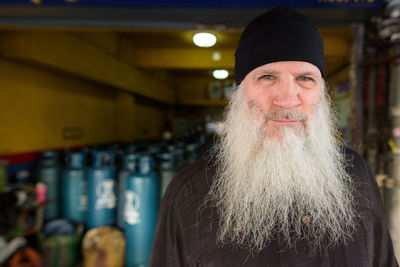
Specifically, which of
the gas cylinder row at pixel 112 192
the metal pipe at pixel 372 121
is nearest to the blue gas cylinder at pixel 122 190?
the gas cylinder row at pixel 112 192

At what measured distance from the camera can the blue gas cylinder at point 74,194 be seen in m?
2.57

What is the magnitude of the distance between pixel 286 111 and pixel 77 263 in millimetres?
2510

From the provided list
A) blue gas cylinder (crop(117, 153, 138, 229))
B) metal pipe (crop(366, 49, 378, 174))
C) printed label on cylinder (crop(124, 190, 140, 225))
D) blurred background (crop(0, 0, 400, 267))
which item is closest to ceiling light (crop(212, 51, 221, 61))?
blurred background (crop(0, 0, 400, 267))

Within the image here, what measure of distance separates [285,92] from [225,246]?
0.50m

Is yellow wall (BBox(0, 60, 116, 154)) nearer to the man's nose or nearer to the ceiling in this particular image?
the ceiling

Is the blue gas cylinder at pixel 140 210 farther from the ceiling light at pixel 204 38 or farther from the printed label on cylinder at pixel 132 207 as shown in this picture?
the ceiling light at pixel 204 38

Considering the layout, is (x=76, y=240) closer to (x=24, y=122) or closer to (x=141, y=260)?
(x=141, y=260)

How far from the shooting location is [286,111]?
0.78 meters

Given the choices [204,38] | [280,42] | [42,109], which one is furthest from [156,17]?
[42,109]

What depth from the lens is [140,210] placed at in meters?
2.22

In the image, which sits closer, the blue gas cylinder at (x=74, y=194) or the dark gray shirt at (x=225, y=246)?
the dark gray shirt at (x=225, y=246)

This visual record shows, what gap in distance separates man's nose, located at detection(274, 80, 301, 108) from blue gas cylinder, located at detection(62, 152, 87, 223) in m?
2.39

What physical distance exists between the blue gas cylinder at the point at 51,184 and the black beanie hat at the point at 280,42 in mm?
2504

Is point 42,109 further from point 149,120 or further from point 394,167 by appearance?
point 149,120
